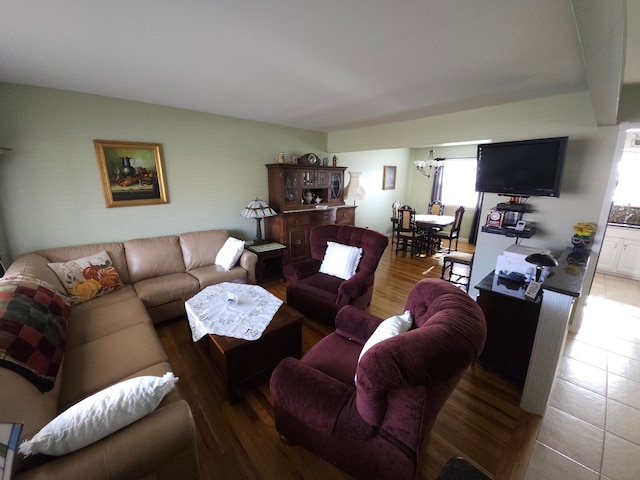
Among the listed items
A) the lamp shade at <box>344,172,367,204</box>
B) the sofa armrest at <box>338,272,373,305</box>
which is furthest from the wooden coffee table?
the lamp shade at <box>344,172,367,204</box>

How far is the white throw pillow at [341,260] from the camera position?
271 centimetres

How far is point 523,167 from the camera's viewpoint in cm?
233

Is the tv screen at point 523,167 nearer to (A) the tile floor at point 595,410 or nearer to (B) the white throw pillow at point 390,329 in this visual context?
(A) the tile floor at point 595,410

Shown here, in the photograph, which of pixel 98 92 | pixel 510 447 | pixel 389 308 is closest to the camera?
pixel 510 447

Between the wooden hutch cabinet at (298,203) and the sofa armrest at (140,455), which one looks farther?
the wooden hutch cabinet at (298,203)

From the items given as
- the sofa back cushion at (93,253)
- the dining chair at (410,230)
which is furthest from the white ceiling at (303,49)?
the dining chair at (410,230)

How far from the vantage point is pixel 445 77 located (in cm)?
194

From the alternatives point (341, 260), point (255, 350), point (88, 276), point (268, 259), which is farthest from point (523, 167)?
point (88, 276)

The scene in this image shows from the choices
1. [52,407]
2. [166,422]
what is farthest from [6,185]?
[166,422]

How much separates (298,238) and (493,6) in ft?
10.6

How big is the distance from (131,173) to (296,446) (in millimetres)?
3140

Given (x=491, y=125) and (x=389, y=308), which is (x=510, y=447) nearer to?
(x=389, y=308)

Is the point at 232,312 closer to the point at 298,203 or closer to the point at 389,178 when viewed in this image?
the point at 298,203

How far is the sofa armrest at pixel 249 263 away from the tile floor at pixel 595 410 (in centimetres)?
280
